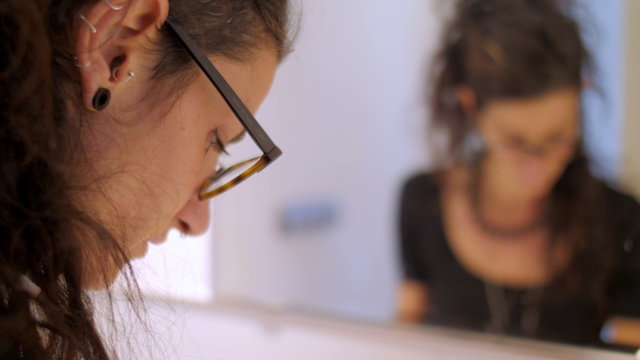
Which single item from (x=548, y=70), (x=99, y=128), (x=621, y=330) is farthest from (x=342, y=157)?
(x=99, y=128)

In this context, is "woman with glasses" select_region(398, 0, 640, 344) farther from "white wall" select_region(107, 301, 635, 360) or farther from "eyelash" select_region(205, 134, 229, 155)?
"eyelash" select_region(205, 134, 229, 155)

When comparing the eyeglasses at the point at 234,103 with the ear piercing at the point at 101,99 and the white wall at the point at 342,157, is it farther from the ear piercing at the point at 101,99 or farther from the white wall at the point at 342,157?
the white wall at the point at 342,157

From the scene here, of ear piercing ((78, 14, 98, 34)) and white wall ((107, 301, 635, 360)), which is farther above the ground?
ear piercing ((78, 14, 98, 34))

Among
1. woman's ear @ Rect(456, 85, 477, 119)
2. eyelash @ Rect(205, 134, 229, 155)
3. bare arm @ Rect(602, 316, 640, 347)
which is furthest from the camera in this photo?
woman's ear @ Rect(456, 85, 477, 119)

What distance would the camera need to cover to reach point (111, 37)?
41cm

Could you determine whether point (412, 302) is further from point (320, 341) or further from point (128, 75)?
point (128, 75)

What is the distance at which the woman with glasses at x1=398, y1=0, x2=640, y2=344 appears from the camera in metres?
0.91

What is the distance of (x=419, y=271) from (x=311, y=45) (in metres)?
0.43

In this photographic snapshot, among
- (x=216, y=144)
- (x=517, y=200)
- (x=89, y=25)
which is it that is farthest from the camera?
(x=517, y=200)

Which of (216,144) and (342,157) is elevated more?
(216,144)

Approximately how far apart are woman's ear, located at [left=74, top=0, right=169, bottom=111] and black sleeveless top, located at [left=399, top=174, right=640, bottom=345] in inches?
28.1

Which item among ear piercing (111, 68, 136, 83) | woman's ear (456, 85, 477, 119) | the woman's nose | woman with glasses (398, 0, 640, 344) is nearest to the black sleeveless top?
woman with glasses (398, 0, 640, 344)

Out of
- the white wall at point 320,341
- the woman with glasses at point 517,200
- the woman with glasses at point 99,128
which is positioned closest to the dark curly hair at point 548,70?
the woman with glasses at point 517,200

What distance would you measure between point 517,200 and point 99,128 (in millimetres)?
713
